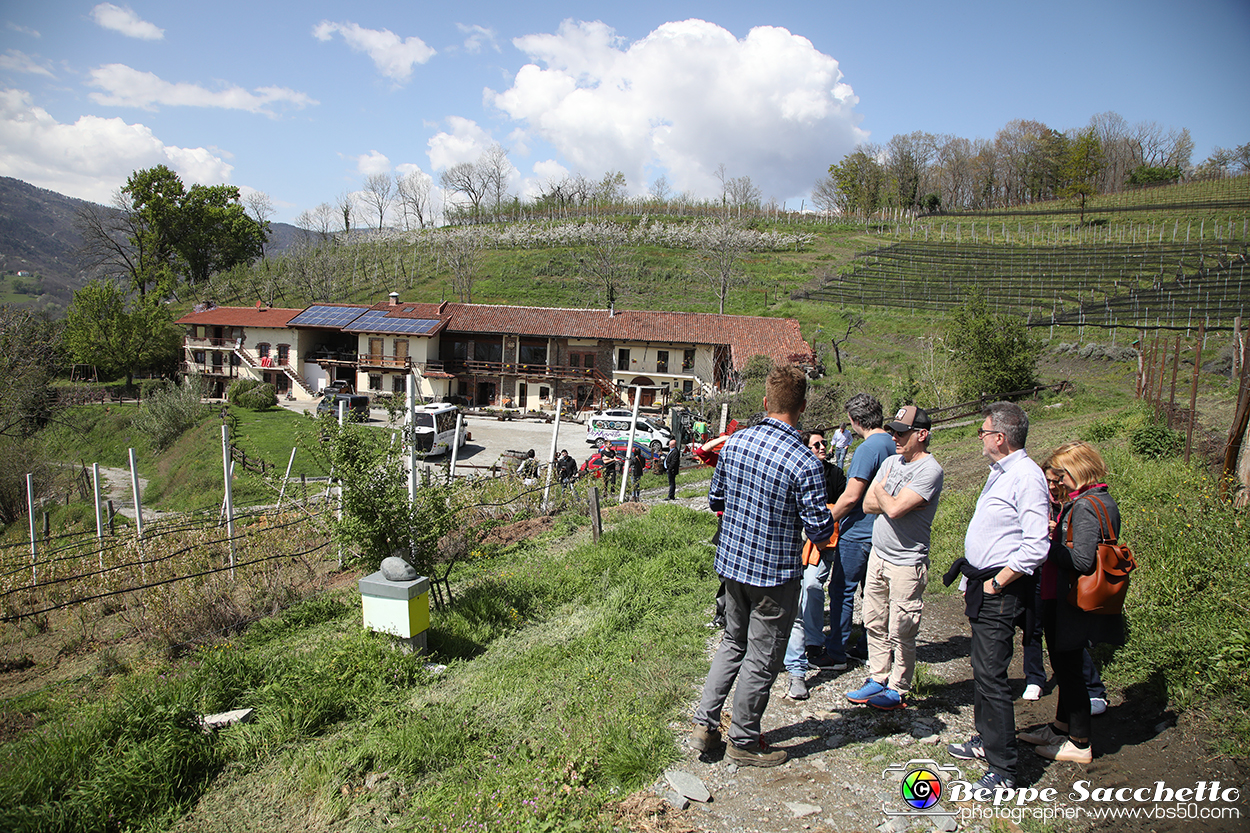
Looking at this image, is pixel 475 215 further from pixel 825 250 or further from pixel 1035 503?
pixel 1035 503

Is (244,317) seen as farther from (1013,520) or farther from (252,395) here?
(1013,520)

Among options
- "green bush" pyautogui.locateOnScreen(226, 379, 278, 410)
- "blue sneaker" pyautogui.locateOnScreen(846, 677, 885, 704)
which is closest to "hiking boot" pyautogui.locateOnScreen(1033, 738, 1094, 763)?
"blue sneaker" pyautogui.locateOnScreen(846, 677, 885, 704)

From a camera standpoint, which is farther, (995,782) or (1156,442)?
(1156,442)

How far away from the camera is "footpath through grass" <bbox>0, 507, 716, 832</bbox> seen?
Result: 10.9 feet

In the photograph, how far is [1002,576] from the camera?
121 inches

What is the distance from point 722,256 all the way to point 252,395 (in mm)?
36596

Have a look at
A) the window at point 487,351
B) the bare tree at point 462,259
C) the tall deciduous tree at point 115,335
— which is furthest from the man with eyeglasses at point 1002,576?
the tall deciduous tree at point 115,335

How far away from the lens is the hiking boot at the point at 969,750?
339 cm

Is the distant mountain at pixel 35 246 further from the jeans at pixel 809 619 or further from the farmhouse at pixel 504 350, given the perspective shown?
the jeans at pixel 809 619

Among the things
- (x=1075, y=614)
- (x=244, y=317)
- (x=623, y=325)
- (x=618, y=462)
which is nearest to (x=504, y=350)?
(x=623, y=325)

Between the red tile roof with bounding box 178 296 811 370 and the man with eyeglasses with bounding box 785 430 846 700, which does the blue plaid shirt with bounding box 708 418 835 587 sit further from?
the red tile roof with bounding box 178 296 811 370

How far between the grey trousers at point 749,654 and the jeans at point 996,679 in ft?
3.13

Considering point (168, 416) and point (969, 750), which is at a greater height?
point (969, 750)

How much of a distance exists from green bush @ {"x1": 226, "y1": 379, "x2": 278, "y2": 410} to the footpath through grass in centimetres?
3447
